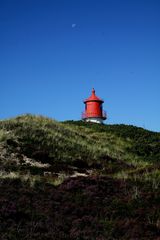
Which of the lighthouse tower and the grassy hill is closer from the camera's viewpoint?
the grassy hill

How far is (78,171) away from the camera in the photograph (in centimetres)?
2950

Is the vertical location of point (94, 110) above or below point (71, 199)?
above

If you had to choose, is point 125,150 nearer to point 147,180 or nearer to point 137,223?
point 147,180

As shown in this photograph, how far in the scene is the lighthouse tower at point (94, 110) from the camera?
8031cm

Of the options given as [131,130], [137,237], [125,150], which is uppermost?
[131,130]

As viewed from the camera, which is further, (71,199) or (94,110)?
(94,110)

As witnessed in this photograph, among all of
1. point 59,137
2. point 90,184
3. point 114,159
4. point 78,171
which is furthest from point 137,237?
point 59,137

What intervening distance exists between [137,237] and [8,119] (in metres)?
31.7

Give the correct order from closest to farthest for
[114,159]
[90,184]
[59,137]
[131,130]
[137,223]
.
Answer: [137,223] → [90,184] → [114,159] → [59,137] → [131,130]

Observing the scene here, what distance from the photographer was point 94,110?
80500 millimetres

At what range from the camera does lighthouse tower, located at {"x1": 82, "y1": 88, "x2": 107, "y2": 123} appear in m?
80.3

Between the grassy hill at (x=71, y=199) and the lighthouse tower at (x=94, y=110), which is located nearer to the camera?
the grassy hill at (x=71, y=199)

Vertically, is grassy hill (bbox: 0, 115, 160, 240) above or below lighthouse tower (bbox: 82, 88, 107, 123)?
below

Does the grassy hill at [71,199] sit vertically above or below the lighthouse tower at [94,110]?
below
